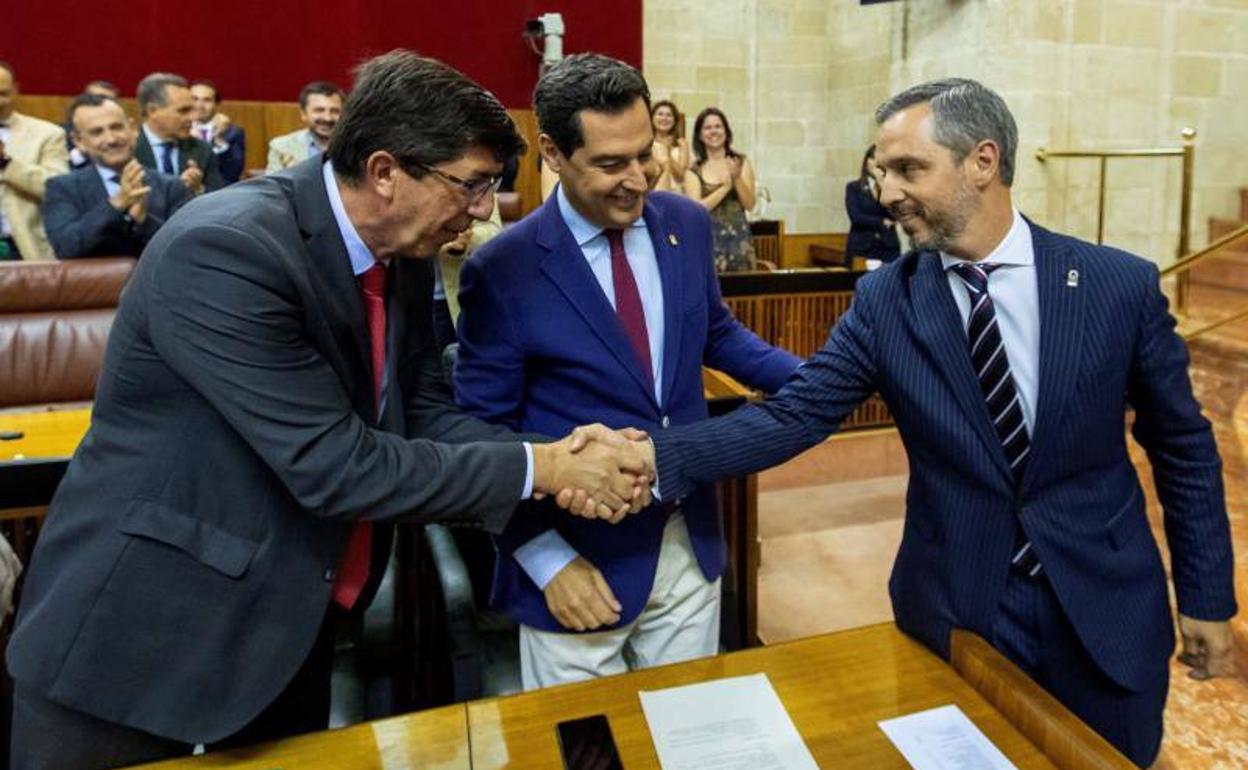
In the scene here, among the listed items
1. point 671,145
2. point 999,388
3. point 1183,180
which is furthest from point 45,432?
point 1183,180

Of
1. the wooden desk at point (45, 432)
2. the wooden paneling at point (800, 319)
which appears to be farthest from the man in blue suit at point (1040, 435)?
the wooden paneling at point (800, 319)

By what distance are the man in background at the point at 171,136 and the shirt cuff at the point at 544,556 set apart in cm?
370

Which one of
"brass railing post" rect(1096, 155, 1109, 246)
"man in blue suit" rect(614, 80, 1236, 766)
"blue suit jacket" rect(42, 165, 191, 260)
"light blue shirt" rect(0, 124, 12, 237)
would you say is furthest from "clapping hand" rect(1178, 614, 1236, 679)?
"light blue shirt" rect(0, 124, 12, 237)

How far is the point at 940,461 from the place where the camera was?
5.09 feet

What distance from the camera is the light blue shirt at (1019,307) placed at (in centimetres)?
148

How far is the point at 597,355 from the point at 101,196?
3.48 meters

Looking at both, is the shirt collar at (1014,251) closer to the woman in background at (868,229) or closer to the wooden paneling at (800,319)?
the wooden paneling at (800,319)

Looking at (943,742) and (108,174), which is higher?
(108,174)

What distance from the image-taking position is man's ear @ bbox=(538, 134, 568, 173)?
1619mm

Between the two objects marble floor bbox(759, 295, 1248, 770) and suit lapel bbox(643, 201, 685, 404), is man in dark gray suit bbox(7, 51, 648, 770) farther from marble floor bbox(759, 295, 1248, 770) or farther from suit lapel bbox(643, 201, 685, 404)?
marble floor bbox(759, 295, 1248, 770)

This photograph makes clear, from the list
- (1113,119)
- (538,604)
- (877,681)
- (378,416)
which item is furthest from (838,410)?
(1113,119)

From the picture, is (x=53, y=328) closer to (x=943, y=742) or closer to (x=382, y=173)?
(x=382, y=173)

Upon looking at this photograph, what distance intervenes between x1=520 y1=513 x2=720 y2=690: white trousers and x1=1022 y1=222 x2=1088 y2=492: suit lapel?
57cm

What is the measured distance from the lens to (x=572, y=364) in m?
1.63
